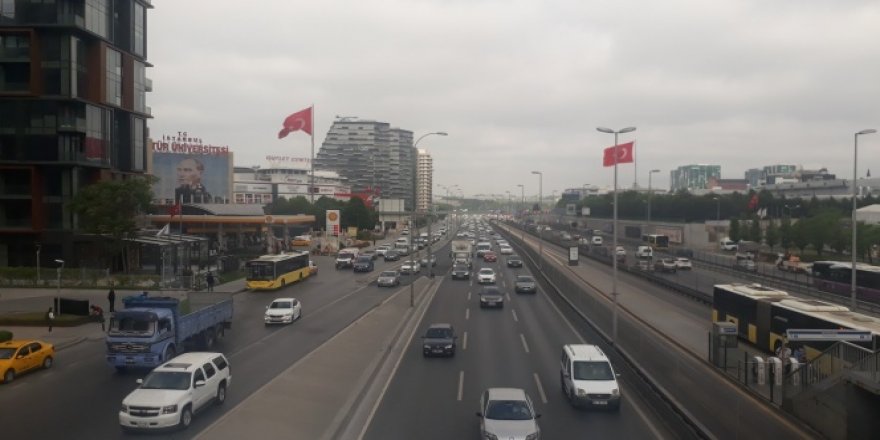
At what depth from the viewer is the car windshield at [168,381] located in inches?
679

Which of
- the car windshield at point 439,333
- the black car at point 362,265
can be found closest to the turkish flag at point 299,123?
the black car at point 362,265

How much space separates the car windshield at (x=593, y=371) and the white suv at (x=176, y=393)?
10085 mm

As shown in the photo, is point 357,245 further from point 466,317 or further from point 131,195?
point 466,317

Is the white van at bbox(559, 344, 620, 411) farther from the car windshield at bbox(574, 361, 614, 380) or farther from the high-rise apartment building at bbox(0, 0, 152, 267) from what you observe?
the high-rise apartment building at bbox(0, 0, 152, 267)

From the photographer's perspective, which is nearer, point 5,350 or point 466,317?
point 5,350

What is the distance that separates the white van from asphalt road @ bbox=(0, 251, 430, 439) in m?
9.51

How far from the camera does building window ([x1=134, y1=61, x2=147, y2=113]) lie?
66.4 m

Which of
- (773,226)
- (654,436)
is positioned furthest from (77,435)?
(773,226)

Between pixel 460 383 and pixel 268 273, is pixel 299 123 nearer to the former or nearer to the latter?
pixel 268 273

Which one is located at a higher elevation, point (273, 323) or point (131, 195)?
point (131, 195)

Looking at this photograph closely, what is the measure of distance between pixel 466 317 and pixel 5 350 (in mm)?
22198

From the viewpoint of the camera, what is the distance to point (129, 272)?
58.0 meters

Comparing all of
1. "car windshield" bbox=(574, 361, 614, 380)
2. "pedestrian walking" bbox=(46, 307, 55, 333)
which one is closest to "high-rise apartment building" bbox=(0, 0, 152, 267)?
"pedestrian walking" bbox=(46, 307, 55, 333)

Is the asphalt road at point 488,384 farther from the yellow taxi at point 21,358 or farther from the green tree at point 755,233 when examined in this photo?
the green tree at point 755,233
